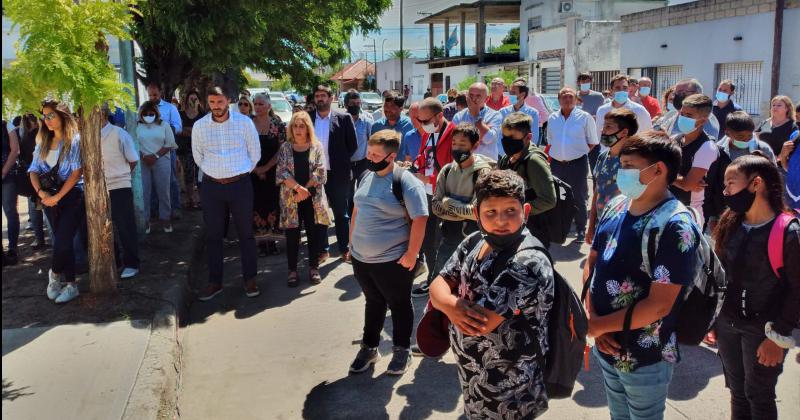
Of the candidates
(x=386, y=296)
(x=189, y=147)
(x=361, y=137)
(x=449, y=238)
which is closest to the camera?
(x=386, y=296)

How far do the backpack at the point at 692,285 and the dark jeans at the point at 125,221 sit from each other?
5268 millimetres

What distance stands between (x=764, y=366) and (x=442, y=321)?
1555mm

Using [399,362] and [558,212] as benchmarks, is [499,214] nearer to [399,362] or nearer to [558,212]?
[558,212]

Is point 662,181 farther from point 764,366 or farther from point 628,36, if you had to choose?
point 628,36

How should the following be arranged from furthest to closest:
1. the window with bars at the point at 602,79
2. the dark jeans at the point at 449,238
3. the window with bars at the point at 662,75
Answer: the window with bars at the point at 602,79 < the window with bars at the point at 662,75 < the dark jeans at the point at 449,238

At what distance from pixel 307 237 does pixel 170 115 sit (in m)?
3.66

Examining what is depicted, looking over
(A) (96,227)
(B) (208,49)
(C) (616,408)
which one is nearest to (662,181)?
(C) (616,408)

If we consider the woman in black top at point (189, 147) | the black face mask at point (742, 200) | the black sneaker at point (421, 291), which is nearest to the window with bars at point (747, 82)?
the woman in black top at point (189, 147)

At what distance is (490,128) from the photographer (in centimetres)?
660

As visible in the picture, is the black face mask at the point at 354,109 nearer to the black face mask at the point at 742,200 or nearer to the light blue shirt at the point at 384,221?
the light blue shirt at the point at 384,221

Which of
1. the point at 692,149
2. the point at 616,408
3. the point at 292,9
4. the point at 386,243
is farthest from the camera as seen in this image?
the point at 292,9

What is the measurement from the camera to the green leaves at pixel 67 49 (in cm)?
416

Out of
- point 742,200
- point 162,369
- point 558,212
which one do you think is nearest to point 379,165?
point 558,212

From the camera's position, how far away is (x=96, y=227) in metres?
5.74
